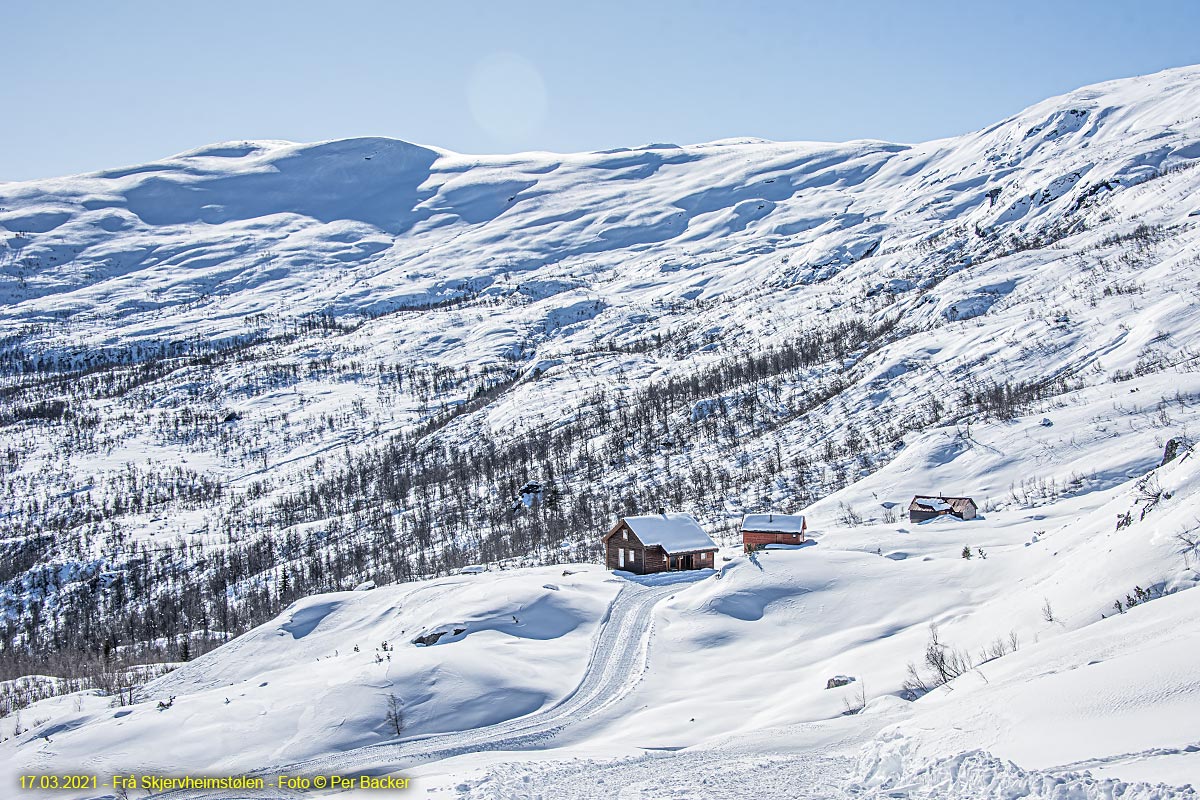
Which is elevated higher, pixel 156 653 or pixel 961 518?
pixel 961 518

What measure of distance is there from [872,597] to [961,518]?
23.3m

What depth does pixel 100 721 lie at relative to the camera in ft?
77.8

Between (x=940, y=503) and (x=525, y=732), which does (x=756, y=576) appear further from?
(x=940, y=503)

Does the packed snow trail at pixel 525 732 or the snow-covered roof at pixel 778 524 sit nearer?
the packed snow trail at pixel 525 732

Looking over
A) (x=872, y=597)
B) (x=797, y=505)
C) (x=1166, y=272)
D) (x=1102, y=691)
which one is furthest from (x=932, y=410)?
(x=1102, y=691)

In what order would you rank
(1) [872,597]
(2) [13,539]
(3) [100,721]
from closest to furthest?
(3) [100,721] → (1) [872,597] → (2) [13,539]

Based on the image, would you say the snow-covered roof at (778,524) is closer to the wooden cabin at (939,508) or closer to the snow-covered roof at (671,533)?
the snow-covered roof at (671,533)

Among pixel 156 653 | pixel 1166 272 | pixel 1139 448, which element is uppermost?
pixel 1166 272

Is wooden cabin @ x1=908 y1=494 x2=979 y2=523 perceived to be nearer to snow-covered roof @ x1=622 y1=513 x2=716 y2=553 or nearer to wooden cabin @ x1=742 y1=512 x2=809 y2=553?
wooden cabin @ x1=742 y1=512 x2=809 y2=553

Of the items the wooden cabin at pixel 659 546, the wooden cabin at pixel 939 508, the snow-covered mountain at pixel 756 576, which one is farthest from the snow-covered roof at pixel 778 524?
the wooden cabin at pixel 939 508

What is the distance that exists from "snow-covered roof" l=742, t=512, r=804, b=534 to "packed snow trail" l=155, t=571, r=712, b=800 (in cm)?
2250

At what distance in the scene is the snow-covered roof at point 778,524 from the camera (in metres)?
52.5

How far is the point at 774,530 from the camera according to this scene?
53.4 metres

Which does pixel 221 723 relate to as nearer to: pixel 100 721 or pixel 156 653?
pixel 100 721
